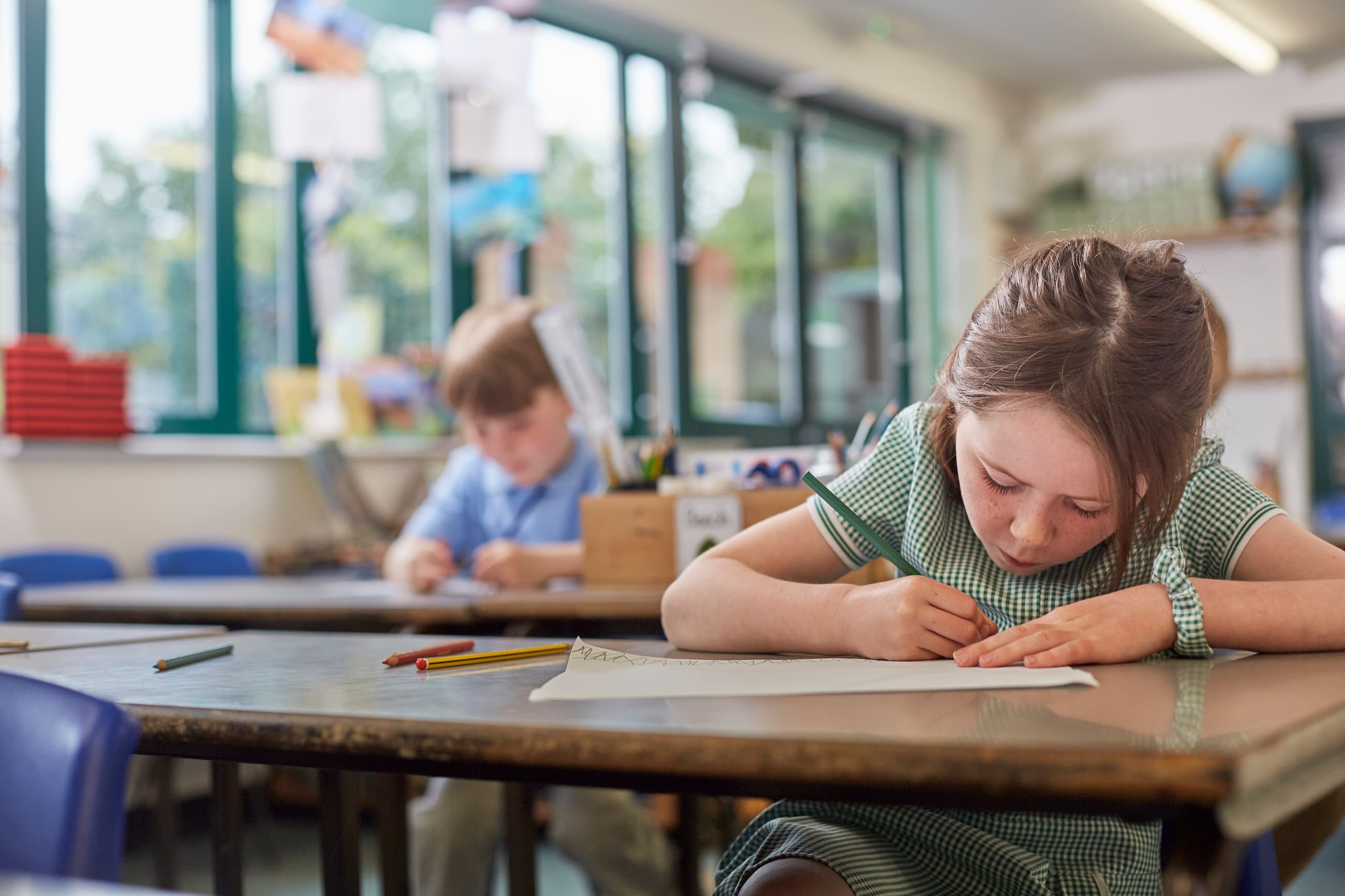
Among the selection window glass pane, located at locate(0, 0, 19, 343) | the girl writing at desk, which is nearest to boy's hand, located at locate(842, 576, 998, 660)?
the girl writing at desk

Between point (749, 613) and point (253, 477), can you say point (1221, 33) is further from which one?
point (749, 613)

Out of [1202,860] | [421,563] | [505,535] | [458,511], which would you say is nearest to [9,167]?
[458,511]

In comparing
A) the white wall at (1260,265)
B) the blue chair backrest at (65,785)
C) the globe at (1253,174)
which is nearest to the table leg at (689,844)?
the blue chair backrest at (65,785)

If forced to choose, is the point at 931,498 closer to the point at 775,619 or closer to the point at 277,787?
the point at 775,619

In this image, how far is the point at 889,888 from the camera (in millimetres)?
978

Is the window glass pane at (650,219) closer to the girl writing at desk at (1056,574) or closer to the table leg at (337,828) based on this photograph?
the table leg at (337,828)

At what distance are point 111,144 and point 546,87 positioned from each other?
68.5 inches

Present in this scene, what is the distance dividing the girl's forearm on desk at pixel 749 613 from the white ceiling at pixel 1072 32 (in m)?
4.78

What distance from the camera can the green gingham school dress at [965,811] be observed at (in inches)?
39.3

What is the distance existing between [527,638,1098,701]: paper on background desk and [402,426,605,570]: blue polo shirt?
151 centimetres

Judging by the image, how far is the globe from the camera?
6.25 m

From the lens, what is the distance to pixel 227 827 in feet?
4.85

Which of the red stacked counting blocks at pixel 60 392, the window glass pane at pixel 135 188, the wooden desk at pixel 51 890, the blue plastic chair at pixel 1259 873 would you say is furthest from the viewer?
the window glass pane at pixel 135 188

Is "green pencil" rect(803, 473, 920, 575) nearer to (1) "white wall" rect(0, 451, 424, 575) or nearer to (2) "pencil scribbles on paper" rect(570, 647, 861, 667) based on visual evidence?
(2) "pencil scribbles on paper" rect(570, 647, 861, 667)
